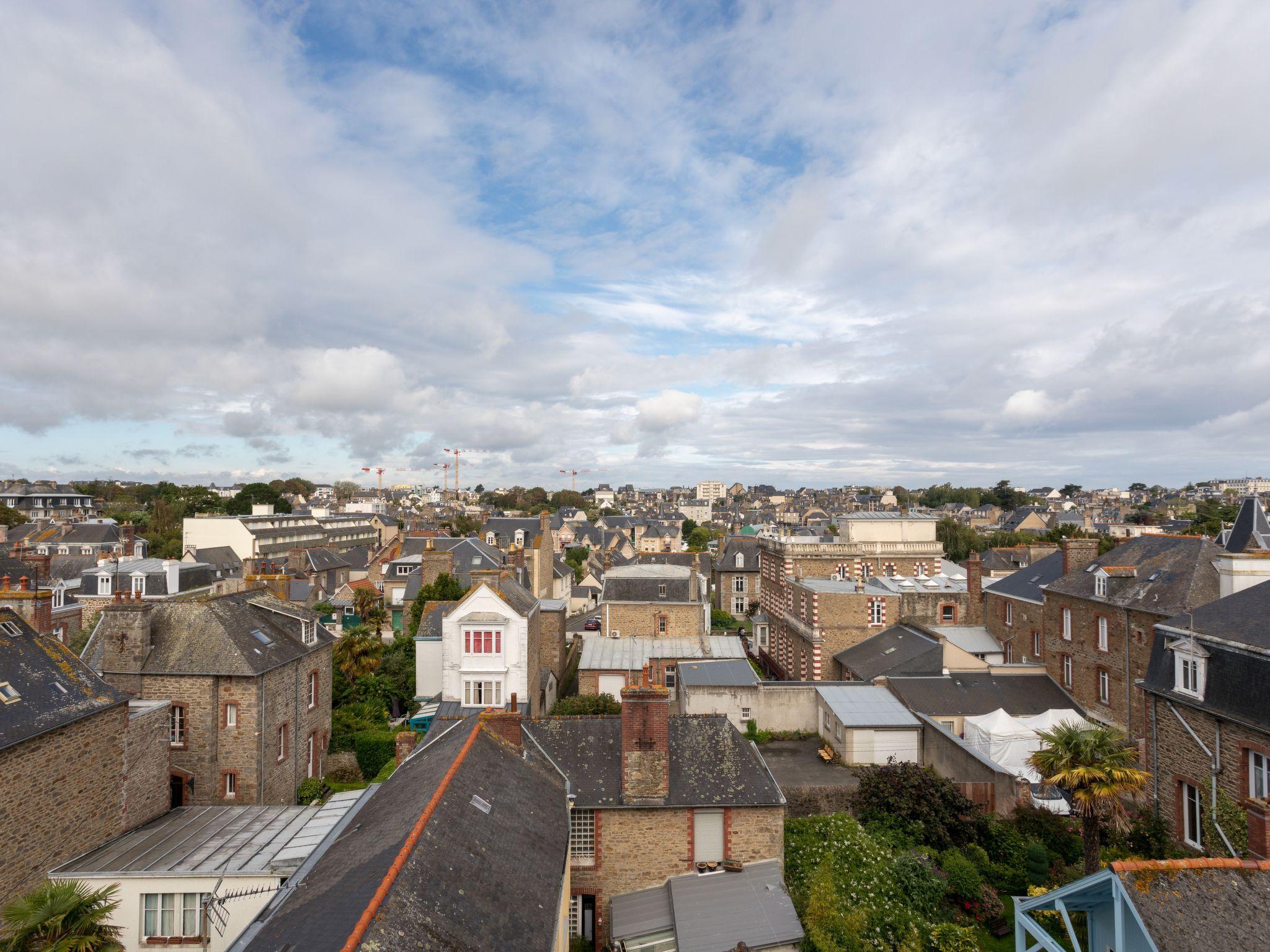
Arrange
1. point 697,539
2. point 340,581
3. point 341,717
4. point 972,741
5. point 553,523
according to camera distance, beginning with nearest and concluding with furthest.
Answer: point 972,741 < point 341,717 < point 340,581 < point 553,523 < point 697,539

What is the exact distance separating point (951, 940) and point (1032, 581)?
25266mm

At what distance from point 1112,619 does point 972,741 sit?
8051 millimetres

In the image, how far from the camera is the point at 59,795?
53.4ft

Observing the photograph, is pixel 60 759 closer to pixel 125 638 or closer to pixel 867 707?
pixel 125 638

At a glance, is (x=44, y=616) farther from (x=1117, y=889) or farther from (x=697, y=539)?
(x=697, y=539)

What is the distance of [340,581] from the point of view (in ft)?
238

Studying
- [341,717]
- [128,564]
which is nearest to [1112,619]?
[341,717]

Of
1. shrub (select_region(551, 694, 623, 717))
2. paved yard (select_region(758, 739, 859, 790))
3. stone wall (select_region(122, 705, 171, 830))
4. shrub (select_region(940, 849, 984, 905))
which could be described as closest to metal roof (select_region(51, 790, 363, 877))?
stone wall (select_region(122, 705, 171, 830))

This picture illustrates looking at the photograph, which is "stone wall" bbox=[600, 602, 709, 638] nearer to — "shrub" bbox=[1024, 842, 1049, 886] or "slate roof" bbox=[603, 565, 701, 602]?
"slate roof" bbox=[603, 565, 701, 602]

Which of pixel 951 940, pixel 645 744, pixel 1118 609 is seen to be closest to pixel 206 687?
pixel 645 744

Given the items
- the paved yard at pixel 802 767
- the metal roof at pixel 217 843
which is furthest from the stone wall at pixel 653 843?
the metal roof at pixel 217 843

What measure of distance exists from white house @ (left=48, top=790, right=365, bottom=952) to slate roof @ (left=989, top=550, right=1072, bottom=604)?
33.6 meters

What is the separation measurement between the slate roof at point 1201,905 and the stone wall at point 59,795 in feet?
73.5

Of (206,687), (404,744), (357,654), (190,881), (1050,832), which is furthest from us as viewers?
(357,654)
